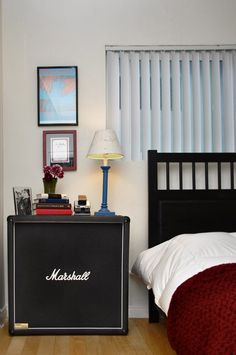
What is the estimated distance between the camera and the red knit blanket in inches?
40.8

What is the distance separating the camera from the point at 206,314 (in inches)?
45.7

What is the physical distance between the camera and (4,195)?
2586 mm

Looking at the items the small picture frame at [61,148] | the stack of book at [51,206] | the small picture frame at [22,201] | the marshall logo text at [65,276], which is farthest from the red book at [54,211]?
the small picture frame at [61,148]

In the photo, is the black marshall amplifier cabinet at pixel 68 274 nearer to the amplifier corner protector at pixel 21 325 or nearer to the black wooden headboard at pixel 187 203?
the amplifier corner protector at pixel 21 325

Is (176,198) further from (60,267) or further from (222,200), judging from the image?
(60,267)

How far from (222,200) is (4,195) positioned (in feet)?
4.93

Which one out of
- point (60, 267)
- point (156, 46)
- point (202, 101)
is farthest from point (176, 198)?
point (156, 46)

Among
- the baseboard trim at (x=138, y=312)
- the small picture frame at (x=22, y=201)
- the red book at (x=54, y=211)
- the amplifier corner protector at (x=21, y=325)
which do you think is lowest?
the baseboard trim at (x=138, y=312)

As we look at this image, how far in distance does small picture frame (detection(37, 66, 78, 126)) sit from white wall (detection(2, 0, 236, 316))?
50 mm

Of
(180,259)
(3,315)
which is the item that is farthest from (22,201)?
(180,259)

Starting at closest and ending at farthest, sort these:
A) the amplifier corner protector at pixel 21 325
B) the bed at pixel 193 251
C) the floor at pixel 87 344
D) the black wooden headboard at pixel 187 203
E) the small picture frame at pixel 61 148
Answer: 1. the bed at pixel 193 251
2. the floor at pixel 87 344
3. the amplifier corner protector at pixel 21 325
4. the black wooden headboard at pixel 187 203
5. the small picture frame at pixel 61 148

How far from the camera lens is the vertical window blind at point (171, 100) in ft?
8.71

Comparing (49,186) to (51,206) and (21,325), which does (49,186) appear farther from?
(21,325)

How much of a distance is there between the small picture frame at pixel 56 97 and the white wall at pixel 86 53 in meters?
0.05
